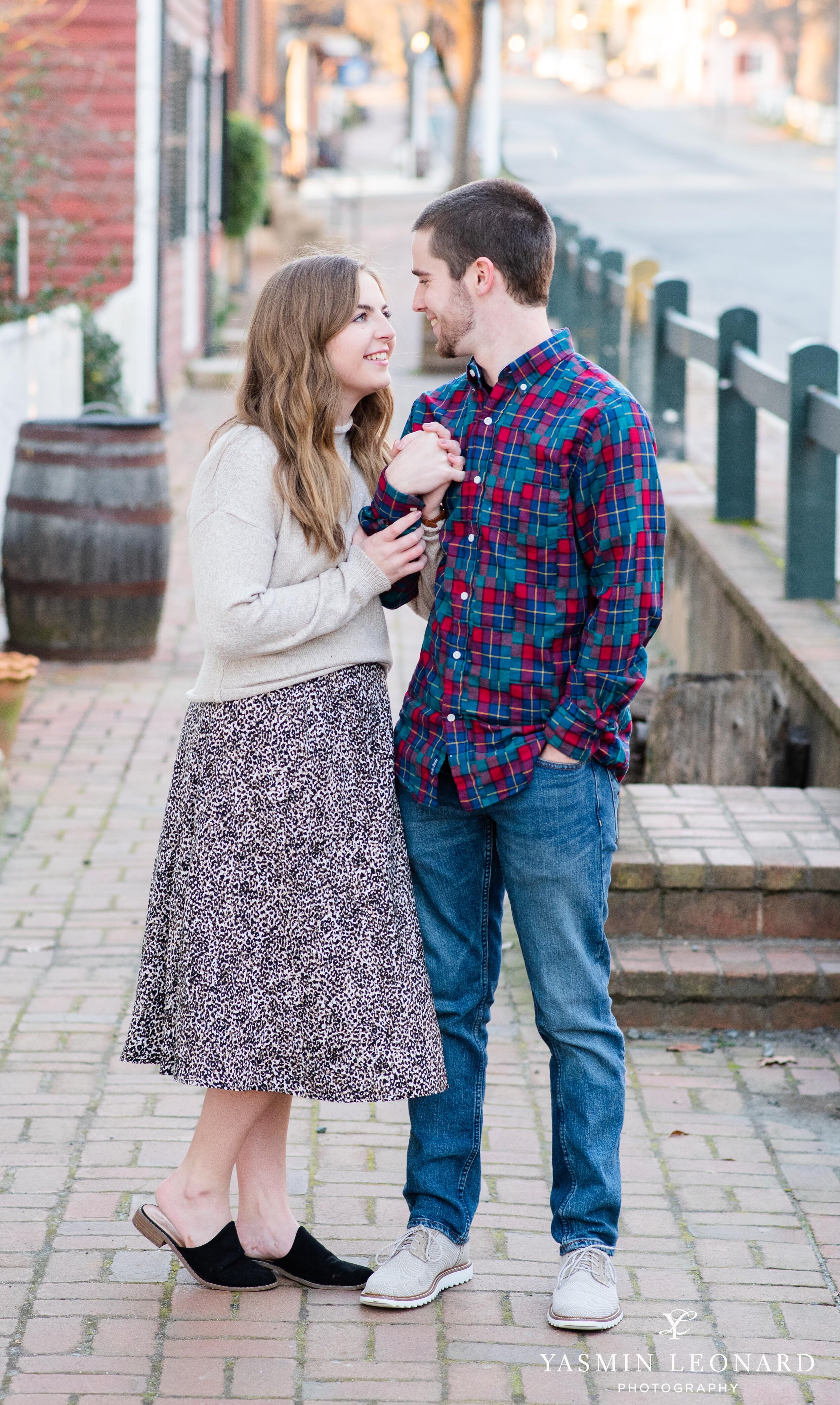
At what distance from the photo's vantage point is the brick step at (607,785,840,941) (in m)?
4.14

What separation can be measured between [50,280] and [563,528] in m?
9.04

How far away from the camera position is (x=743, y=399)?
7.37 m

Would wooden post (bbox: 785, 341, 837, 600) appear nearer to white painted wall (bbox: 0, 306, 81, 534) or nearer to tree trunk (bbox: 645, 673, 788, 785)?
tree trunk (bbox: 645, 673, 788, 785)

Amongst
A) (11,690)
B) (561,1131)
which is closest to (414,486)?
(561,1131)

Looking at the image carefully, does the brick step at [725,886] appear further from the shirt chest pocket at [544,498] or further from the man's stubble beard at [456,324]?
the man's stubble beard at [456,324]

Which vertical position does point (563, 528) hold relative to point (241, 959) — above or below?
above

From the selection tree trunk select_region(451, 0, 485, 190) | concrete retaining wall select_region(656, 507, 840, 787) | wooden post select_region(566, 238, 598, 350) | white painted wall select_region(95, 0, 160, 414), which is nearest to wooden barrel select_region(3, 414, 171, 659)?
concrete retaining wall select_region(656, 507, 840, 787)

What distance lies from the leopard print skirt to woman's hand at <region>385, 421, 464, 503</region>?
0.32m

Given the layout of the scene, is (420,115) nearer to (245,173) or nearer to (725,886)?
(245,173)

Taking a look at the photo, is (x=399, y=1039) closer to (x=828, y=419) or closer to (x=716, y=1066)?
(x=716, y=1066)

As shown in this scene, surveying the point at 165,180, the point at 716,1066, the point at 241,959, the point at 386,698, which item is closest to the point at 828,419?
the point at 716,1066

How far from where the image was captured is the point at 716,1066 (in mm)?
3898

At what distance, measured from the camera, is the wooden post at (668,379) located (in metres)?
9.05

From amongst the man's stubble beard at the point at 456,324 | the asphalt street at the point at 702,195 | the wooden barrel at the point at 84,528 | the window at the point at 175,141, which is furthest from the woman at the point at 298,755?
the asphalt street at the point at 702,195
